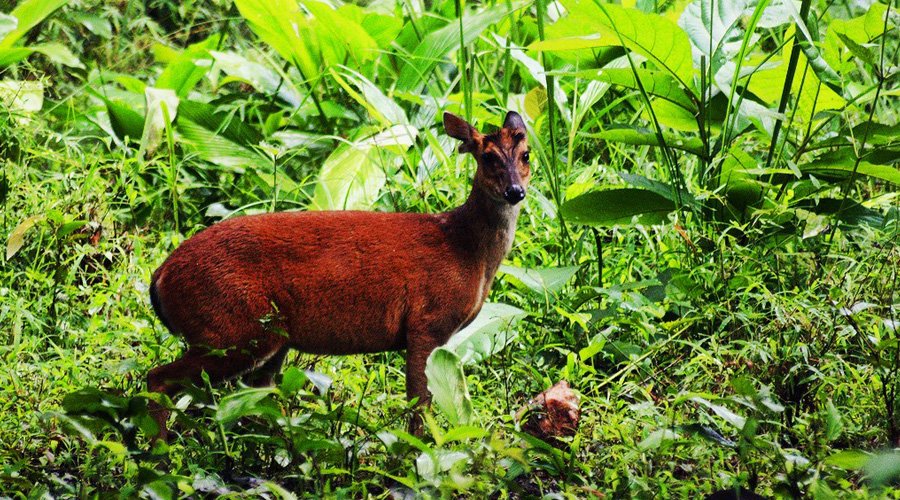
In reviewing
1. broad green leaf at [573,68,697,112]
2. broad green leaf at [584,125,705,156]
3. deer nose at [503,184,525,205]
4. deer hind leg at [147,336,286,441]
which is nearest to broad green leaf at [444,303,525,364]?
deer nose at [503,184,525,205]

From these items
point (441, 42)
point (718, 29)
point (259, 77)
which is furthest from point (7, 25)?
point (718, 29)

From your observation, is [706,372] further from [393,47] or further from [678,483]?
[393,47]

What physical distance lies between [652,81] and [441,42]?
59.2 inches

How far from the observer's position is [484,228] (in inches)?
156

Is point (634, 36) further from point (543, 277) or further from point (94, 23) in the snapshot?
point (94, 23)

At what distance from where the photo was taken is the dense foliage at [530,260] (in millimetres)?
3166

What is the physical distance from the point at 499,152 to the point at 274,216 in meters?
0.81

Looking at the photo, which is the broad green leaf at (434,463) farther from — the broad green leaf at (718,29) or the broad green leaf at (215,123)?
the broad green leaf at (215,123)

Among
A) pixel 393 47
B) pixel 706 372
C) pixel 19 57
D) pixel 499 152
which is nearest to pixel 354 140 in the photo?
pixel 393 47

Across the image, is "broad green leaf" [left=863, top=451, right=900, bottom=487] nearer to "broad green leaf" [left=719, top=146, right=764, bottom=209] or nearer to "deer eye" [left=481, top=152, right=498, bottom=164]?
"deer eye" [left=481, top=152, right=498, bottom=164]

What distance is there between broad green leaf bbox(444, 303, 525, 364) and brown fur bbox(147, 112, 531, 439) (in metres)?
0.28

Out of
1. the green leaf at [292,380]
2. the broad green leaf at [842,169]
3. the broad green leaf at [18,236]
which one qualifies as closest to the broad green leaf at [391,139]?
the broad green leaf at [18,236]

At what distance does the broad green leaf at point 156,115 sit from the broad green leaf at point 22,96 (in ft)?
1.76

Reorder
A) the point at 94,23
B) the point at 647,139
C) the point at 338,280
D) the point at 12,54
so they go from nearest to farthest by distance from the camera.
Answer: the point at 338,280
the point at 647,139
the point at 12,54
the point at 94,23
